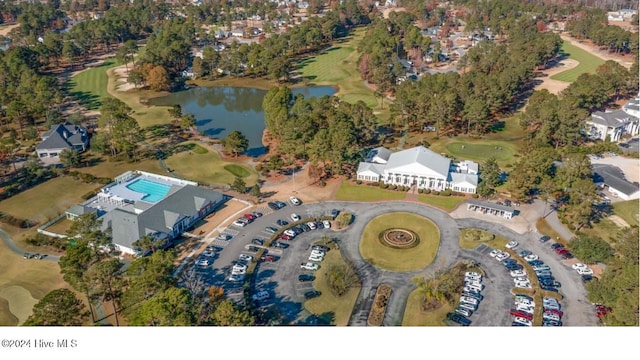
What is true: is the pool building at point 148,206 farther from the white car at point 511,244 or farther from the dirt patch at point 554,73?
the dirt patch at point 554,73

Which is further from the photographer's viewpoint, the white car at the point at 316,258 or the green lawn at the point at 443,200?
the green lawn at the point at 443,200

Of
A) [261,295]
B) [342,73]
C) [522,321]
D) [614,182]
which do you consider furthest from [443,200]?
[342,73]

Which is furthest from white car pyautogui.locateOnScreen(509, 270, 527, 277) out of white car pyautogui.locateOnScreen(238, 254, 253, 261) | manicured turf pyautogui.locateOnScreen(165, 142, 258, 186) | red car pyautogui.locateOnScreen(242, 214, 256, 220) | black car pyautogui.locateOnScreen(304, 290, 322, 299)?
manicured turf pyautogui.locateOnScreen(165, 142, 258, 186)

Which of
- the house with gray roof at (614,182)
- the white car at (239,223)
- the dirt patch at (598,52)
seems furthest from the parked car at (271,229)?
the dirt patch at (598,52)

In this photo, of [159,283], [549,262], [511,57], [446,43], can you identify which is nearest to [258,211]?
[159,283]

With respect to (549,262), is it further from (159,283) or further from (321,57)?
(321,57)

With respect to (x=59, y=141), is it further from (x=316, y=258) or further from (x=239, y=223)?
(x=316, y=258)
